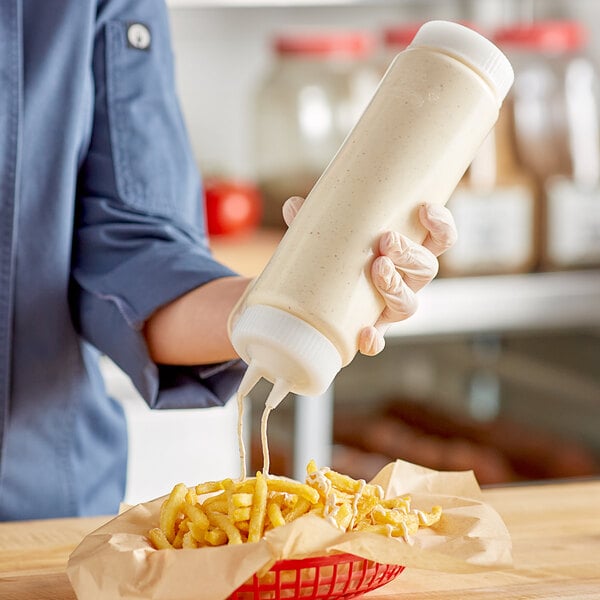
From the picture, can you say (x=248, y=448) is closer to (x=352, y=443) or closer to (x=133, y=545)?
(x=352, y=443)

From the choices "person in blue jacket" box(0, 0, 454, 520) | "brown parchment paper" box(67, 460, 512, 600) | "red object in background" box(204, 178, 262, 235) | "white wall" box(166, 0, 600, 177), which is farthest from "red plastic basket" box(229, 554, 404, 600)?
"white wall" box(166, 0, 600, 177)

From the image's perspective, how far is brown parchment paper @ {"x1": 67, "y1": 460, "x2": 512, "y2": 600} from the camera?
2.50ft

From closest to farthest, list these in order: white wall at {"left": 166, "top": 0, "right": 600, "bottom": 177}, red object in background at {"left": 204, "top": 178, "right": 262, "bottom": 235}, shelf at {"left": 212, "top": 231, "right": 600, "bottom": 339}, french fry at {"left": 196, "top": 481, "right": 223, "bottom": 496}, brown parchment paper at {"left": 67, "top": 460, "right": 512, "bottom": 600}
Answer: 1. brown parchment paper at {"left": 67, "top": 460, "right": 512, "bottom": 600}
2. french fry at {"left": 196, "top": 481, "right": 223, "bottom": 496}
3. shelf at {"left": 212, "top": 231, "right": 600, "bottom": 339}
4. red object in background at {"left": 204, "top": 178, "right": 262, "bottom": 235}
5. white wall at {"left": 166, "top": 0, "right": 600, "bottom": 177}

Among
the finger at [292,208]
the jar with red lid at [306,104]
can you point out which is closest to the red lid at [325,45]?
the jar with red lid at [306,104]

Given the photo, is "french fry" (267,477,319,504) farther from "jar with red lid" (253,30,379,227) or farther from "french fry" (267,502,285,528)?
"jar with red lid" (253,30,379,227)

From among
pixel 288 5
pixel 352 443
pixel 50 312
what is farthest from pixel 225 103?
pixel 50 312

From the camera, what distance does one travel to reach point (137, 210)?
3.85ft

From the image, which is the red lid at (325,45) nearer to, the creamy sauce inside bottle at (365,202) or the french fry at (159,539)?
the creamy sauce inside bottle at (365,202)

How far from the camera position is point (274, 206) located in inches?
92.2

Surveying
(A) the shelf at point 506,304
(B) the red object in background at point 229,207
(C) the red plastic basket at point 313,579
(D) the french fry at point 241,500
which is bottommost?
(A) the shelf at point 506,304

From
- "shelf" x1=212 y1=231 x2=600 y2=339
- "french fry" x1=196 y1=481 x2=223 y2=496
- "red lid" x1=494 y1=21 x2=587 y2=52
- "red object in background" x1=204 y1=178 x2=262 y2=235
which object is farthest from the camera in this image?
"red lid" x1=494 y1=21 x2=587 y2=52

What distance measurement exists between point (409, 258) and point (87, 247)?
46 cm

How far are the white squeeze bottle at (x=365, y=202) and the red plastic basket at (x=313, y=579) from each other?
0.36 feet

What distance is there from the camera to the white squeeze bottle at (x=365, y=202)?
2.59 ft
